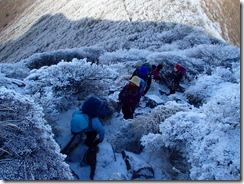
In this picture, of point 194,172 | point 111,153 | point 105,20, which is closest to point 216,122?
point 194,172

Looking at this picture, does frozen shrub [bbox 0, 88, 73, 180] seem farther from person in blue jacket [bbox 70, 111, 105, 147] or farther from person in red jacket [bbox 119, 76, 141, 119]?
person in red jacket [bbox 119, 76, 141, 119]

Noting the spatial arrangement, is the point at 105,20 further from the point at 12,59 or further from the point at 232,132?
the point at 232,132

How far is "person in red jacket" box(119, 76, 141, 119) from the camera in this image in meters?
7.18

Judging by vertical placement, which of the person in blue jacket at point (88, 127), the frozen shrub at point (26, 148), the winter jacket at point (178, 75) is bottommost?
the winter jacket at point (178, 75)

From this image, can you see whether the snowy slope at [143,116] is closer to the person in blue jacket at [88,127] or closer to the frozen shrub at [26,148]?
the frozen shrub at [26,148]

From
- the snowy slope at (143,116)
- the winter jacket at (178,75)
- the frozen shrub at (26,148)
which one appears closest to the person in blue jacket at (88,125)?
the snowy slope at (143,116)

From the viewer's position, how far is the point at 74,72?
7.58m

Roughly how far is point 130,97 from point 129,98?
3 centimetres

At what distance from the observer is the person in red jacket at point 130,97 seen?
7.18m

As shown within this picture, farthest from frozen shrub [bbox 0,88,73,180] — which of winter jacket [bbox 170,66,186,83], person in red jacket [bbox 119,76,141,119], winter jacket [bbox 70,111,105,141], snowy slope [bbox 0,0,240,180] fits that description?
winter jacket [bbox 170,66,186,83]

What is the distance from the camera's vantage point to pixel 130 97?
23.7 ft

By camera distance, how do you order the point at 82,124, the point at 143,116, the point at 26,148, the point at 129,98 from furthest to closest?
the point at 129,98, the point at 143,116, the point at 82,124, the point at 26,148

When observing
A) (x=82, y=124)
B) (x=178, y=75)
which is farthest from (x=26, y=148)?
(x=178, y=75)

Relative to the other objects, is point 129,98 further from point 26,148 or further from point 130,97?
point 26,148
